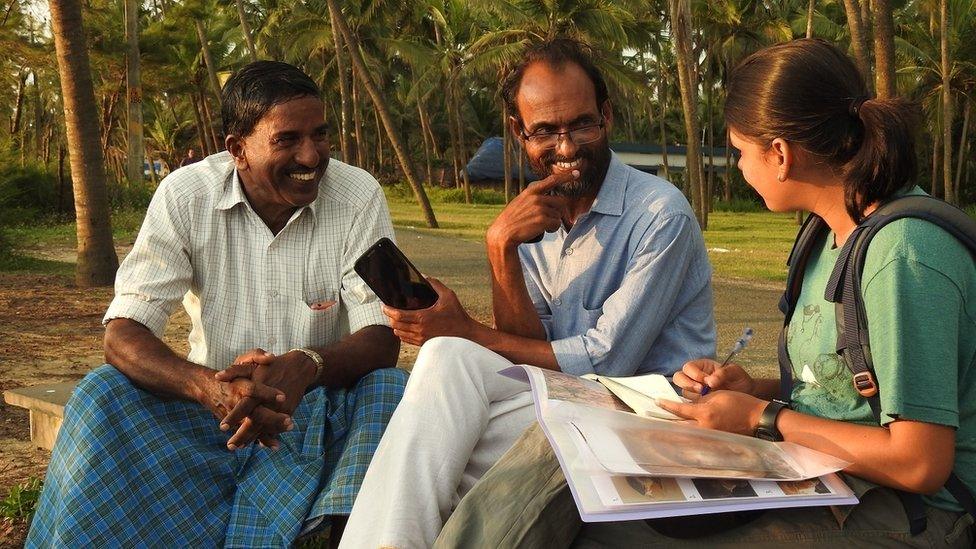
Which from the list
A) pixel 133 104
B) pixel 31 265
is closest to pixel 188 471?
pixel 31 265

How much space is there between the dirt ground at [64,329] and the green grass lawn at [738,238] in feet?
4.82

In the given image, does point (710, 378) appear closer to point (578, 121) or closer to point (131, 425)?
point (578, 121)

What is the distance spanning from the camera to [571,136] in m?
3.30

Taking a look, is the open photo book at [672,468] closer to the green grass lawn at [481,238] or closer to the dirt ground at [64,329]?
the dirt ground at [64,329]

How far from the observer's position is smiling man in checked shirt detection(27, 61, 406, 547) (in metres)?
2.92

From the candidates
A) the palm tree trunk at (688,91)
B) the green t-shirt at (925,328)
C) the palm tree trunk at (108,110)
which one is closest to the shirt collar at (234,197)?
the green t-shirt at (925,328)

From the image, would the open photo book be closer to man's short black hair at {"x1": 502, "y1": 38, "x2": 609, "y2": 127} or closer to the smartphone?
the smartphone

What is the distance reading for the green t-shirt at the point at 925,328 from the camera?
1.86m

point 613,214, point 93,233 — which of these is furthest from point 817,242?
point 93,233

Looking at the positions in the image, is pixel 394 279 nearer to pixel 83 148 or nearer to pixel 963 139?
pixel 83 148

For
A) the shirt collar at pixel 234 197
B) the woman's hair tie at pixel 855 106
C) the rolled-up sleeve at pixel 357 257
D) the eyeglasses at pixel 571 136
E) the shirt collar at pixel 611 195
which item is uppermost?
the woman's hair tie at pixel 855 106

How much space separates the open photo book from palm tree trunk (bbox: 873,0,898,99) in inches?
323

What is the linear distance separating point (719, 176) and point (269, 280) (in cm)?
4791

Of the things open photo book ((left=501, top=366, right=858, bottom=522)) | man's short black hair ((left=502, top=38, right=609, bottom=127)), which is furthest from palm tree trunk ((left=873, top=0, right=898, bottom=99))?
open photo book ((left=501, top=366, right=858, bottom=522))
